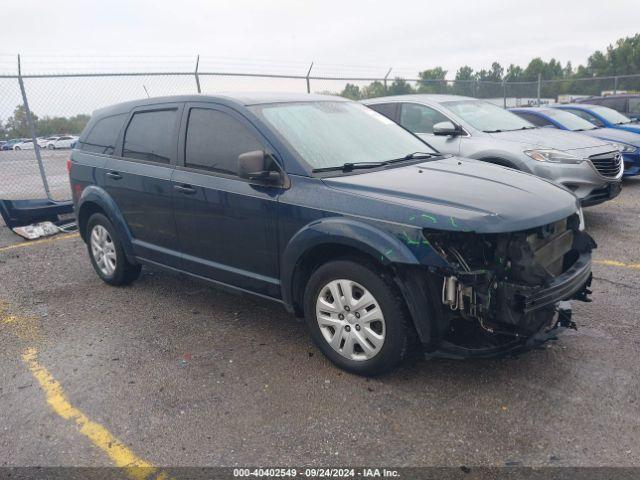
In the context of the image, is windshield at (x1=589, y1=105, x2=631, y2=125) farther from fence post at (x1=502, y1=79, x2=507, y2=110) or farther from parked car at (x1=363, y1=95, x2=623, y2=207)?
fence post at (x1=502, y1=79, x2=507, y2=110)

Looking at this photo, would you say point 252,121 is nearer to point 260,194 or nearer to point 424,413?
point 260,194

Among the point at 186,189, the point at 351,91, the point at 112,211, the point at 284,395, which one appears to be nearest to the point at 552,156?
the point at 186,189

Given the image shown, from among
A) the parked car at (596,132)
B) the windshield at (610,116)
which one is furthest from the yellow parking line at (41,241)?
the windshield at (610,116)

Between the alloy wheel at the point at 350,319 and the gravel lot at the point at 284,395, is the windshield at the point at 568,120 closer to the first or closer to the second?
the gravel lot at the point at 284,395

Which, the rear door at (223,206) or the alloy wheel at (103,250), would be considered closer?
the rear door at (223,206)

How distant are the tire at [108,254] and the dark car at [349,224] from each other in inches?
7.8

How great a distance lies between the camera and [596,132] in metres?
9.43

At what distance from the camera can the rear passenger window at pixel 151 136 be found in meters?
4.36

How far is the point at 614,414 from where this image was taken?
2871 millimetres

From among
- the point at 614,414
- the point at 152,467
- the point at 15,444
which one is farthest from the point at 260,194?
the point at 614,414

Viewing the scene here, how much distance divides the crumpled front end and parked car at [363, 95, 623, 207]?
366 centimetres

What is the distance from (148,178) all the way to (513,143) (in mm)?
4471

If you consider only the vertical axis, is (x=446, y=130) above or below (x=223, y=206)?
above

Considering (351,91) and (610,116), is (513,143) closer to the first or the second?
(610,116)
